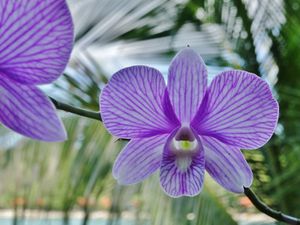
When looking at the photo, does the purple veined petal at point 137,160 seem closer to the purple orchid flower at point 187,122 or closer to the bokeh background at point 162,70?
the purple orchid flower at point 187,122

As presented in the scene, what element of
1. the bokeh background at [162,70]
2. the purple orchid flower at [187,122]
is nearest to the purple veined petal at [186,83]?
the purple orchid flower at [187,122]

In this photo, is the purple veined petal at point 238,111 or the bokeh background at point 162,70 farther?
the bokeh background at point 162,70

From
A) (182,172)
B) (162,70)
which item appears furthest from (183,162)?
(162,70)

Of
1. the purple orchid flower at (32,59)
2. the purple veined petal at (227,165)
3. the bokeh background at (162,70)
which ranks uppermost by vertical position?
the purple orchid flower at (32,59)

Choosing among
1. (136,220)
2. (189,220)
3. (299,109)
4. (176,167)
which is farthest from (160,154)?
(299,109)

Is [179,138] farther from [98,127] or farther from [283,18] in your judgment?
[283,18]

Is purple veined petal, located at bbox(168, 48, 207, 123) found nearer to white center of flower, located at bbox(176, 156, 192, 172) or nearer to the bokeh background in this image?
white center of flower, located at bbox(176, 156, 192, 172)

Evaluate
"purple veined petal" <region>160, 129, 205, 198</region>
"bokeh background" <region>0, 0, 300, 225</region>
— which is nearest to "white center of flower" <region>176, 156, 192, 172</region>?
"purple veined petal" <region>160, 129, 205, 198</region>
